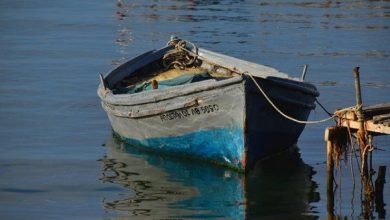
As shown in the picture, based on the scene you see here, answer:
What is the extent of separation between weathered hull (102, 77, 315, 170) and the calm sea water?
360mm

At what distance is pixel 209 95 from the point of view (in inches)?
607

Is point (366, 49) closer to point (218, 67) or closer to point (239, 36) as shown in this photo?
point (239, 36)

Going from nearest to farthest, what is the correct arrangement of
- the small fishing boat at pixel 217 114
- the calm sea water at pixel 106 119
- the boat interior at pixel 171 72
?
1. the calm sea water at pixel 106 119
2. the small fishing boat at pixel 217 114
3. the boat interior at pixel 171 72

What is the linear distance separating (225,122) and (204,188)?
3.63 ft

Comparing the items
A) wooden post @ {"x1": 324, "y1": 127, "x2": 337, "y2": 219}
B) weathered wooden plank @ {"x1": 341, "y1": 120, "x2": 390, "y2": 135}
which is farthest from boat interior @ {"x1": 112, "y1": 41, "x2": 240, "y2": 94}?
weathered wooden plank @ {"x1": 341, "y1": 120, "x2": 390, "y2": 135}

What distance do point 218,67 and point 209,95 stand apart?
407 centimetres

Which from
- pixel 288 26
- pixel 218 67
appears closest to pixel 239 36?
pixel 288 26

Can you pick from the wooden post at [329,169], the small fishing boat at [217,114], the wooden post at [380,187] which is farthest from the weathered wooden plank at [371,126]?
the small fishing boat at [217,114]

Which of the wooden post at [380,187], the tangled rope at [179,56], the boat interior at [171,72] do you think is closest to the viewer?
the wooden post at [380,187]

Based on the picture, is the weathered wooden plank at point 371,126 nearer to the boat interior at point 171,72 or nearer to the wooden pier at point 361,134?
the wooden pier at point 361,134

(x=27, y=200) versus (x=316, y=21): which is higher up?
(x=316, y=21)

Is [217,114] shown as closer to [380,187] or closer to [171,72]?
[380,187]

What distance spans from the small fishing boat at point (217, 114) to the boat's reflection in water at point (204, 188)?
0.25 m

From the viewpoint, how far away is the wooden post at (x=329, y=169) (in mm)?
13906
